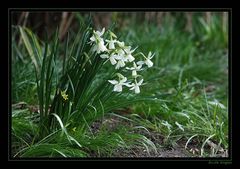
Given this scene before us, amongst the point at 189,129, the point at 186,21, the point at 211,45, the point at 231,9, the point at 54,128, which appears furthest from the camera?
the point at 186,21

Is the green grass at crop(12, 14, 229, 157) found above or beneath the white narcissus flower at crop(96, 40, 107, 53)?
beneath

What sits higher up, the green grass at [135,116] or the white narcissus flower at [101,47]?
the white narcissus flower at [101,47]

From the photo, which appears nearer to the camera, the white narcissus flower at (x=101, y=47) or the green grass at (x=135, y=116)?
the white narcissus flower at (x=101, y=47)

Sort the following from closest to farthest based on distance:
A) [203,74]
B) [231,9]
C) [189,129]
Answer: [189,129], [231,9], [203,74]

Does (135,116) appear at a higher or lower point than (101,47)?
lower

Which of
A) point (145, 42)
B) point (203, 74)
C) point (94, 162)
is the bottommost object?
point (94, 162)

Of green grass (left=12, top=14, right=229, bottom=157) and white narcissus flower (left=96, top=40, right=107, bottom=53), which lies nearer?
white narcissus flower (left=96, top=40, right=107, bottom=53)

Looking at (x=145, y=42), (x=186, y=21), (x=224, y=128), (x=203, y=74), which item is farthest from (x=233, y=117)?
(x=186, y=21)

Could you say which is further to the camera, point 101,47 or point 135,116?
point 135,116

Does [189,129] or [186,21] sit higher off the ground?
[186,21]

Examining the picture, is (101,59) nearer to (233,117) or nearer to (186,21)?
(233,117)

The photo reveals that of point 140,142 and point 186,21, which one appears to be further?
point 186,21
